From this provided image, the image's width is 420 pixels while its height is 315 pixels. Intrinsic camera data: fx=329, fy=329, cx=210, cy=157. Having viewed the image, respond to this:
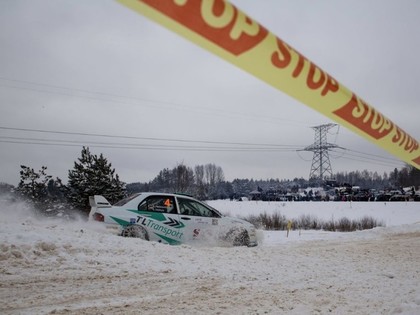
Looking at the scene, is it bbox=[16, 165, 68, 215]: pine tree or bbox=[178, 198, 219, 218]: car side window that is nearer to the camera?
bbox=[178, 198, 219, 218]: car side window

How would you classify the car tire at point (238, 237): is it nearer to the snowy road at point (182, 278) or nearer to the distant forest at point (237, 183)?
the snowy road at point (182, 278)

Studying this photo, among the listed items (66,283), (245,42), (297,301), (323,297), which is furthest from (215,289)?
(245,42)

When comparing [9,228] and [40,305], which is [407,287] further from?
[9,228]

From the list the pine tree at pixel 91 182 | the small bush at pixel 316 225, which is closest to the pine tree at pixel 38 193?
the pine tree at pixel 91 182

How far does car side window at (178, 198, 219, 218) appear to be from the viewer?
9086mm

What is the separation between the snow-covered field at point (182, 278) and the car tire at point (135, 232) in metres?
0.59

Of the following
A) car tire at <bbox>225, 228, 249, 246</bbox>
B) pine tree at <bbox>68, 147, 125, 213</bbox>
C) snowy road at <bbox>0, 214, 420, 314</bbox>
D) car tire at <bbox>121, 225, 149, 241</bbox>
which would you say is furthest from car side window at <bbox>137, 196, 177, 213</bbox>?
pine tree at <bbox>68, 147, 125, 213</bbox>

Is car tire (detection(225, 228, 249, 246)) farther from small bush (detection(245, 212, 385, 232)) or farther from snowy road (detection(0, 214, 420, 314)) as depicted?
small bush (detection(245, 212, 385, 232))

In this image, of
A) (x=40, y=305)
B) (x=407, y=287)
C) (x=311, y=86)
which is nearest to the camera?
(x=311, y=86)

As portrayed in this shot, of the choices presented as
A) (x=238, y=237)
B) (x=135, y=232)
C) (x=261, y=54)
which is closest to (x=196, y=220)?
(x=238, y=237)

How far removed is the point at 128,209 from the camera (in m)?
8.38

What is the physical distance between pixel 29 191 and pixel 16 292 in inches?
1392

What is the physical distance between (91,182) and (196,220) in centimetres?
2672

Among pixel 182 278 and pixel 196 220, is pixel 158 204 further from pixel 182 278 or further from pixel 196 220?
pixel 182 278
